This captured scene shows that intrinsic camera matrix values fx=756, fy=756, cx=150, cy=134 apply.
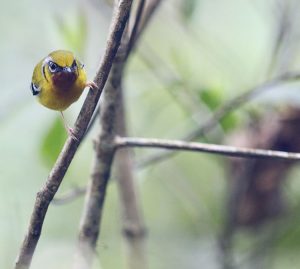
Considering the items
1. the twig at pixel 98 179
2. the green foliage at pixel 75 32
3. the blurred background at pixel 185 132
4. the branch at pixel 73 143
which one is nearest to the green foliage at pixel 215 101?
the blurred background at pixel 185 132

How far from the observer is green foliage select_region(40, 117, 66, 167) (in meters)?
2.04

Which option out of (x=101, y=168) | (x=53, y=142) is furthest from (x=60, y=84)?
(x=53, y=142)

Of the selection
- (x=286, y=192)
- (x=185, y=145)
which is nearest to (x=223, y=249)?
(x=286, y=192)

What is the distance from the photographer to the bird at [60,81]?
1553 millimetres

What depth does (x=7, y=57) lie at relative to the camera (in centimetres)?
296

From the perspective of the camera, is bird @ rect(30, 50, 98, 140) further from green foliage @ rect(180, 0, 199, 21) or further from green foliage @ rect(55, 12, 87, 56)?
green foliage @ rect(180, 0, 199, 21)

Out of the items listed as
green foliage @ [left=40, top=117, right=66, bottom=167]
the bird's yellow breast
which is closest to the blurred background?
green foliage @ [left=40, top=117, right=66, bottom=167]

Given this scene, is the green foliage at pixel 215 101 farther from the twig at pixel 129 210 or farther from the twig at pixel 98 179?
the twig at pixel 98 179

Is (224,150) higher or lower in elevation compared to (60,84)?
lower

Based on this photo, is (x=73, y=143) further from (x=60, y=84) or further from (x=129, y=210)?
(x=129, y=210)

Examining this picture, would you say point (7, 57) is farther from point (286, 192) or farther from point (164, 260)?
point (286, 192)

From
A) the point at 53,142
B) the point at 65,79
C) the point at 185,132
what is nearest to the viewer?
the point at 65,79

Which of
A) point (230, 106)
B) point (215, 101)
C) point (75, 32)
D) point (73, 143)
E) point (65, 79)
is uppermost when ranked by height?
point (75, 32)

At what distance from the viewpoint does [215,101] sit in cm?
208
